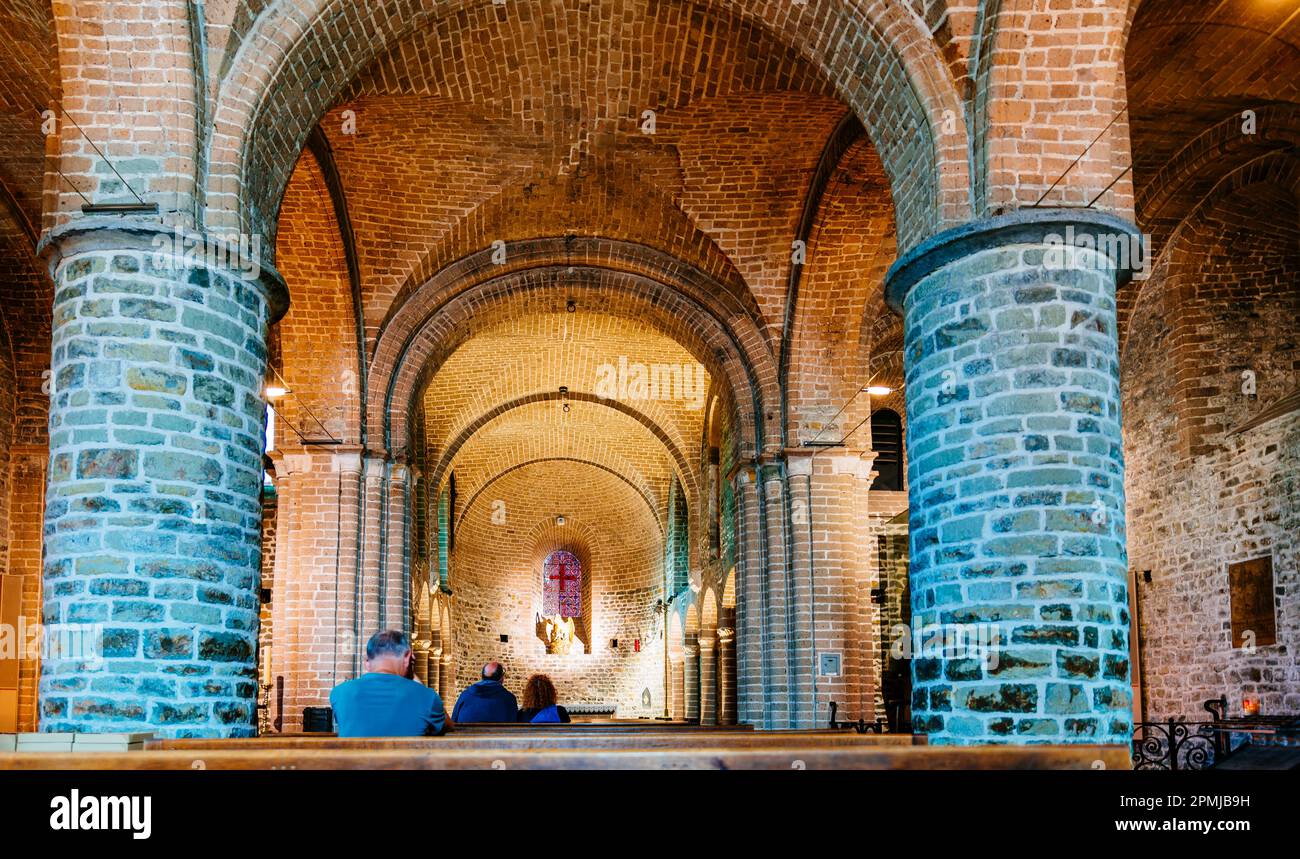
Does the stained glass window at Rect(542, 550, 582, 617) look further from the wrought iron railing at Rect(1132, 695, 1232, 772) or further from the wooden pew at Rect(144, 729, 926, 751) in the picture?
the wooden pew at Rect(144, 729, 926, 751)

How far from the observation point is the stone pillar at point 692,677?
977 inches

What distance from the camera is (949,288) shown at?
25.6 ft

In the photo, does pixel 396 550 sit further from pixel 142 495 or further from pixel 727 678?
pixel 142 495

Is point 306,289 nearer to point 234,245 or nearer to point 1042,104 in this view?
point 234,245

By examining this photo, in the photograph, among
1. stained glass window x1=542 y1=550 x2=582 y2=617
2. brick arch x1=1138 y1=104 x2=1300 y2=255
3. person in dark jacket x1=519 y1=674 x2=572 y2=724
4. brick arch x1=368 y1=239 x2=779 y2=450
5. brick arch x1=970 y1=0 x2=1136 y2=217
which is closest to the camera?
brick arch x1=970 y1=0 x2=1136 y2=217

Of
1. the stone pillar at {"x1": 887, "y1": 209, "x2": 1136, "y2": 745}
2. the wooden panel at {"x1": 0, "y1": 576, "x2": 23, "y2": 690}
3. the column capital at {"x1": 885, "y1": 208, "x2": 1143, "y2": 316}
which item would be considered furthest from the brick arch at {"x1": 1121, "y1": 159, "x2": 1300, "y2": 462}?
the wooden panel at {"x1": 0, "y1": 576, "x2": 23, "y2": 690}

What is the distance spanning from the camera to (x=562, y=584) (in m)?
33.0

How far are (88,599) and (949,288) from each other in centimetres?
539

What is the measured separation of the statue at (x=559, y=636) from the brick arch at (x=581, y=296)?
15.7 metres

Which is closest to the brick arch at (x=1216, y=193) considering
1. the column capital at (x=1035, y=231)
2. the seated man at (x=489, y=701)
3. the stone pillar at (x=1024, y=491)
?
the column capital at (x=1035, y=231)

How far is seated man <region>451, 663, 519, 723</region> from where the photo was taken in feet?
35.8

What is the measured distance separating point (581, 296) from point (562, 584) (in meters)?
17.0

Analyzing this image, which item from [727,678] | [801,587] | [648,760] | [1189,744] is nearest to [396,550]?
[801,587]

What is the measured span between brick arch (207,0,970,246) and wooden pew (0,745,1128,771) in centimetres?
498
